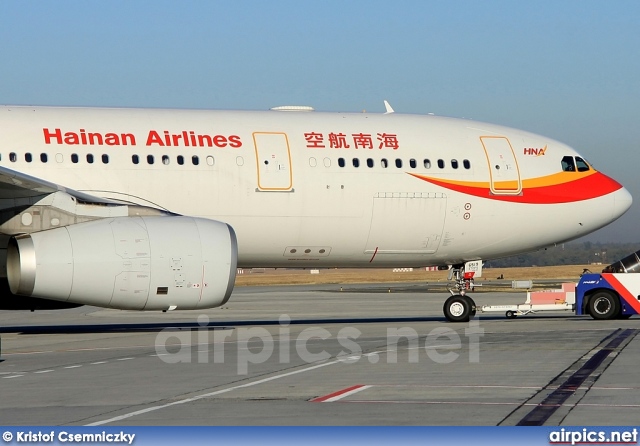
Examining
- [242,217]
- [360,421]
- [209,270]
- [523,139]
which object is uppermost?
[523,139]

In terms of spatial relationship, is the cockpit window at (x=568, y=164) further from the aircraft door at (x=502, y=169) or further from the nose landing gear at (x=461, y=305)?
the nose landing gear at (x=461, y=305)

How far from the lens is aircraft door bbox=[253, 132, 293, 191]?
877 inches

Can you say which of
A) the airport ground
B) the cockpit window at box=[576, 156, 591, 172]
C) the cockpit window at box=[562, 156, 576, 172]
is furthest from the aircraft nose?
the airport ground

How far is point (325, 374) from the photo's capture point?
Answer: 13648 mm

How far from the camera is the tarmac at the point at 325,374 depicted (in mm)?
10023

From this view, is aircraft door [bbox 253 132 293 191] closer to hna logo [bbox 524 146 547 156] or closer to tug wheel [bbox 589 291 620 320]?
hna logo [bbox 524 146 547 156]

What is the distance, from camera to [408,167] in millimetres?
23578

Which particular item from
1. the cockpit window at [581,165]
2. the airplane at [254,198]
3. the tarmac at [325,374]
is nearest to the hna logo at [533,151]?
the airplane at [254,198]

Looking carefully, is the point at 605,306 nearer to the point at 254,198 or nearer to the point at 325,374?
the point at 254,198

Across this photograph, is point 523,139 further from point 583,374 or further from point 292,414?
point 292,414

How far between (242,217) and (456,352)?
7.00 m

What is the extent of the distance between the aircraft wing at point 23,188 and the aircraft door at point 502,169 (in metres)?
9.69

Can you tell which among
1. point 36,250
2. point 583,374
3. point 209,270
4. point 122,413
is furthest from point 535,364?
point 36,250

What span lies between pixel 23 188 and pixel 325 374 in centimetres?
808
